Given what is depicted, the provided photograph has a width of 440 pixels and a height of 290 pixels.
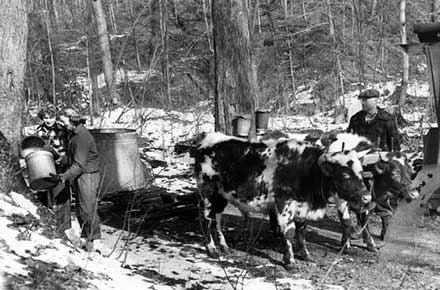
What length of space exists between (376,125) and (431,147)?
473 cm

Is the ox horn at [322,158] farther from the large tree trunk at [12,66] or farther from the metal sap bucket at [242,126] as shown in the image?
the large tree trunk at [12,66]

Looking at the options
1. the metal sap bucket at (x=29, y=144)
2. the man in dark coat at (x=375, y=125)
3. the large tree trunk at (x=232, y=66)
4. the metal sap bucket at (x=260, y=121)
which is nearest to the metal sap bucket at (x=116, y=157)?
the large tree trunk at (x=232, y=66)

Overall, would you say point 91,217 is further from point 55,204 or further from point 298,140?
point 298,140

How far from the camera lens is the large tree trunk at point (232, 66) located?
970 centimetres

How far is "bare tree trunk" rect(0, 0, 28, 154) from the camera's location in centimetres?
702

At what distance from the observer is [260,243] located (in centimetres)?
782

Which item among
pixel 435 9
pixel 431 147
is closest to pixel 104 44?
pixel 435 9

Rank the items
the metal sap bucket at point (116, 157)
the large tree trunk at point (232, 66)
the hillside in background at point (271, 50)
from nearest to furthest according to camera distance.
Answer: the large tree trunk at point (232, 66) → the metal sap bucket at point (116, 157) → the hillside in background at point (271, 50)

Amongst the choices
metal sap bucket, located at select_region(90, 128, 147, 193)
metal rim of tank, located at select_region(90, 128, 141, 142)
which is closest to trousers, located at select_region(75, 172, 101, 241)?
metal sap bucket, located at select_region(90, 128, 147, 193)

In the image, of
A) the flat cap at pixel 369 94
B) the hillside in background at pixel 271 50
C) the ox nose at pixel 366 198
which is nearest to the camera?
the ox nose at pixel 366 198

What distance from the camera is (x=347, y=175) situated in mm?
6746

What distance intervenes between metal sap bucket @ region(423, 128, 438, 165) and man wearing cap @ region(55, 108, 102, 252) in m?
4.58

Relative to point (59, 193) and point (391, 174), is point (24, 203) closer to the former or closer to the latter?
point (59, 193)

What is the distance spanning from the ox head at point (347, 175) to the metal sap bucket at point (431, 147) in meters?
3.46
